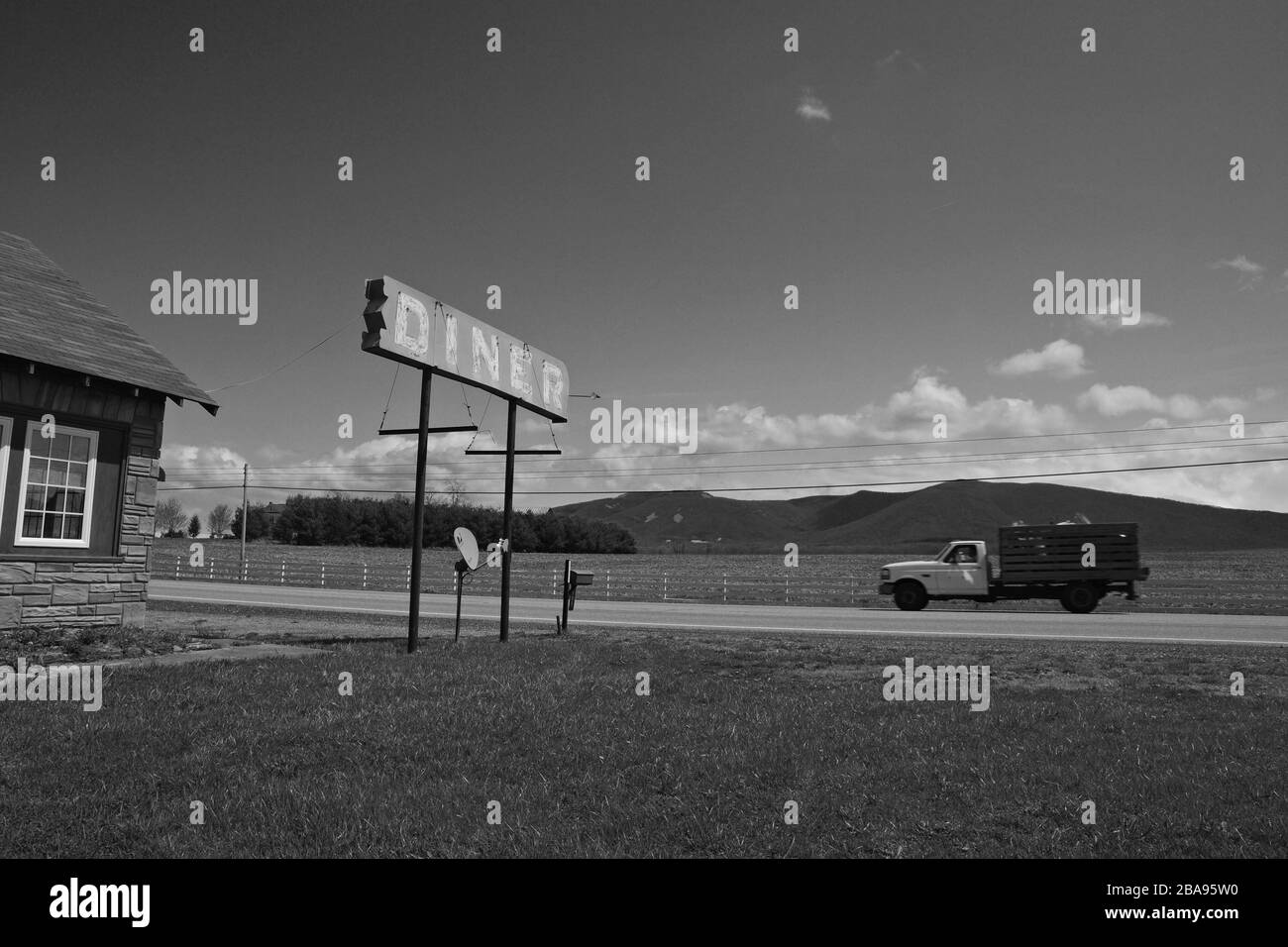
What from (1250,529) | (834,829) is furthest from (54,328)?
(1250,529)

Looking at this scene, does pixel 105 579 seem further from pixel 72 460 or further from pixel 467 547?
pixel 467 547

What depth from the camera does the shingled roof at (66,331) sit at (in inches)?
542

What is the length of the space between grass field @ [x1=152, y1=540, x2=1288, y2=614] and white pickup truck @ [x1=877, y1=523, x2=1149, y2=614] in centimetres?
144

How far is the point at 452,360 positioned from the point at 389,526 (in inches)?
3030

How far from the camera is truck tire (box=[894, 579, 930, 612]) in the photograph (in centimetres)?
2656

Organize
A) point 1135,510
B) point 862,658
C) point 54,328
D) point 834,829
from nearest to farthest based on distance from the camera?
point 834,829
point 862,658
point 54,328
point 1135,510

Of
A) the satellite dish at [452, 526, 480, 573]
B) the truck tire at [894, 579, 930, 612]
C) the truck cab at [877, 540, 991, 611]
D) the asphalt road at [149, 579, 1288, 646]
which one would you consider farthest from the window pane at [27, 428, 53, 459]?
the truck tire at [894, 579, 930, 612]

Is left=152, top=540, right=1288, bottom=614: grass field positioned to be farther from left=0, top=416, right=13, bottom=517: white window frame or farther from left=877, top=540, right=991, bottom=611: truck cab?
left=0, top=416, right=13, bottom=517: white window frame

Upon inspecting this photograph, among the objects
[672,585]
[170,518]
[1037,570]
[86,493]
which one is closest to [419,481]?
[86,493]

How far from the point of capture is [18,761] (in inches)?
237
